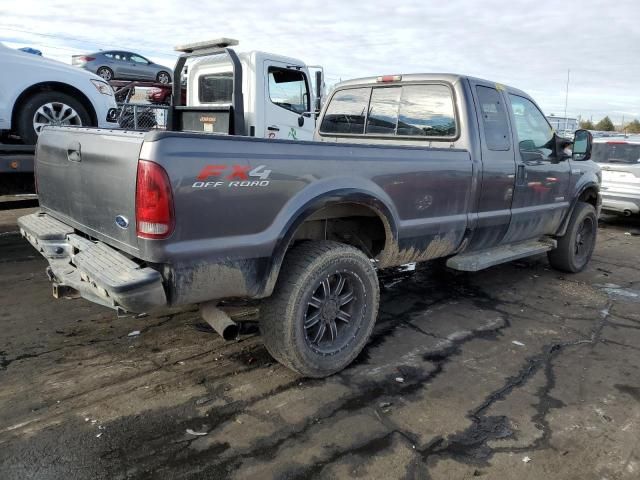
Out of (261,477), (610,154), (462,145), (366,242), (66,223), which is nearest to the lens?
(261,477)

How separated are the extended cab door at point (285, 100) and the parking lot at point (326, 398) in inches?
185

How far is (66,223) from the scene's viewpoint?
3629mm

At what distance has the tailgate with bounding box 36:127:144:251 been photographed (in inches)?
109

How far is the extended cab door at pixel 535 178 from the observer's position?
501 cm

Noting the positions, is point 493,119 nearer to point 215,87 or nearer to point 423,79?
point 423,79

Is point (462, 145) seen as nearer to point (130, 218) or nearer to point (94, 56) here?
point (130, 218)

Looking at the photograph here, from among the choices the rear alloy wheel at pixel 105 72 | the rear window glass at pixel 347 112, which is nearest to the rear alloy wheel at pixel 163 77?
the rear alloy wheel at pixel 105 72

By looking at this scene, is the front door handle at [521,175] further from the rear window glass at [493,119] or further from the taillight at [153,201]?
the taillight at [153,201]

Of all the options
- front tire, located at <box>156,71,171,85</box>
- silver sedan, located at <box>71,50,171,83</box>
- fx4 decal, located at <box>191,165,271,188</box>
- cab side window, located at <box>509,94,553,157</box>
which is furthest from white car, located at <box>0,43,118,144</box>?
front tire, located at <box>156,71,171,85</box>

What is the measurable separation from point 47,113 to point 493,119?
4.88 m

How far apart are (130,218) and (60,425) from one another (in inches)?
47.0

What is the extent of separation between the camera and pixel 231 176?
2.78 meters

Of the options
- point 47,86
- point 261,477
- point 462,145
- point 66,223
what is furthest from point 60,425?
point 47,86

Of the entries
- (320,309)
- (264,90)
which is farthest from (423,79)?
(264,90)
